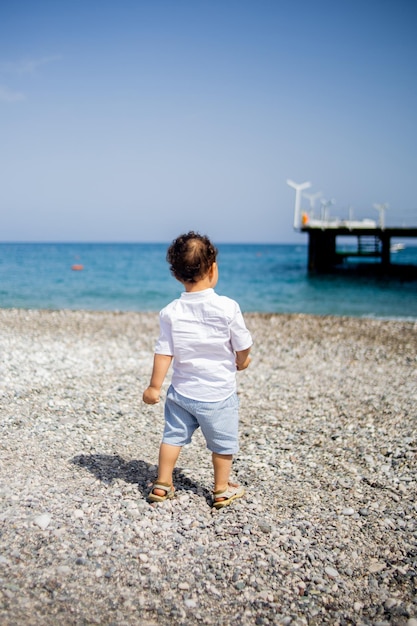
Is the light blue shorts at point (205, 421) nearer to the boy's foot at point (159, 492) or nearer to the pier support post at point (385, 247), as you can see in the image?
the boy's foot at point (159, 492)

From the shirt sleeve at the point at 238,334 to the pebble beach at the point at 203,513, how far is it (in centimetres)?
125

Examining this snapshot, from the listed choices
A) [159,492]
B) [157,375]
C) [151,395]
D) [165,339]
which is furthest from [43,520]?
[165,339]

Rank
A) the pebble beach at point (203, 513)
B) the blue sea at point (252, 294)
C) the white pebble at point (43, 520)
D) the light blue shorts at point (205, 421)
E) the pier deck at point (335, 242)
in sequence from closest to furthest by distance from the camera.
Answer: the pebble beach at point (203, 513)
the white pebble at point (43, 520)
the light blue shorts at point (205, 421)
the blue sea at point (252, 294)
the pier deck at point (335, 242)

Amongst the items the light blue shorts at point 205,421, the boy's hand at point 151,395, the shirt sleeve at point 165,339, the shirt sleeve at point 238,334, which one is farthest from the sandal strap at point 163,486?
the shirt sleeve at point 238,334

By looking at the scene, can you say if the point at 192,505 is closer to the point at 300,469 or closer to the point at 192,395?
the point at 192,395

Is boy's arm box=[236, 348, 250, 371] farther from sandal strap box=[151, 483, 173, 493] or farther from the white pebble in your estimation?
the white pebble

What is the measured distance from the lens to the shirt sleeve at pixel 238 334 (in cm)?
351

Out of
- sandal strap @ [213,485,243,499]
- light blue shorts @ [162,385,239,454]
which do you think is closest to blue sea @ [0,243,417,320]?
sandal strap @ [213,485,243,499]

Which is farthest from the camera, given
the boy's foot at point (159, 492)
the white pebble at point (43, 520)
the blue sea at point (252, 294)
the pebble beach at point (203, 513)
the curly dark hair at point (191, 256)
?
the blue sea at point (252, 294)

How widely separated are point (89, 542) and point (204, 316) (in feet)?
5.30

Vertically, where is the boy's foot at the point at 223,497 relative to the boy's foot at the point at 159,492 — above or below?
below

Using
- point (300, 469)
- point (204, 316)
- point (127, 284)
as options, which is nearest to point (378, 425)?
point (300, 469)

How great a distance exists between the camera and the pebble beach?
108 inches

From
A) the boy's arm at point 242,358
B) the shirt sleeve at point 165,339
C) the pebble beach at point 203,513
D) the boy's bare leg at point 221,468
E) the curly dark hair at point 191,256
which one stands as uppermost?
Answer: the curly dark hair at point 191,256
